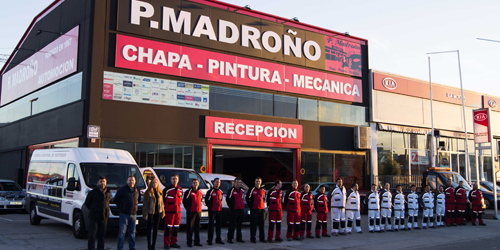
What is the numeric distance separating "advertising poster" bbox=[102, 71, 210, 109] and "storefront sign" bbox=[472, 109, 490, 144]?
43.0ft

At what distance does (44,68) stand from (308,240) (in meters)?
17.9

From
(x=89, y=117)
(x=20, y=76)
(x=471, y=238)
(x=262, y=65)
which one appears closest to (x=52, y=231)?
(x=89, y=117)

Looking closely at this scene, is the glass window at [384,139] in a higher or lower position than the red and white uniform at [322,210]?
higher

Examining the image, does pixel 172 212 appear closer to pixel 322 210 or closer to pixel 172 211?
pixel 172 211

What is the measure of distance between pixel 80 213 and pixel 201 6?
46.6ft

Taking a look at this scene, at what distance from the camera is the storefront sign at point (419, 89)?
94.7 ft

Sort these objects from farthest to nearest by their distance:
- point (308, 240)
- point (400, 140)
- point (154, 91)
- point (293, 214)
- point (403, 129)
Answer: point (400, 140)
point (403, 129)
point (154, 91)
point (308, 240)
point (293, 214)

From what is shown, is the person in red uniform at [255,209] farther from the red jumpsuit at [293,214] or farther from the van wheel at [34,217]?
the van wheel at [34,217]

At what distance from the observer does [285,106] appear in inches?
977

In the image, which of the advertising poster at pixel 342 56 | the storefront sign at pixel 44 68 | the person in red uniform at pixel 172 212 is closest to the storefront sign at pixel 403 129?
the advertising poster at pixel 342 56

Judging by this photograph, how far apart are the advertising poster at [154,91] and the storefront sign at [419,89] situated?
12623 mm

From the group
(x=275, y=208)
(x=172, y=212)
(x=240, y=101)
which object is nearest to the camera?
(x=172, y=212)

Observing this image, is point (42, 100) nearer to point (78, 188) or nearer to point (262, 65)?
point (262, 65)

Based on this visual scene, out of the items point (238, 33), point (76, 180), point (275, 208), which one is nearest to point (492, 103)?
point (238, 33)
